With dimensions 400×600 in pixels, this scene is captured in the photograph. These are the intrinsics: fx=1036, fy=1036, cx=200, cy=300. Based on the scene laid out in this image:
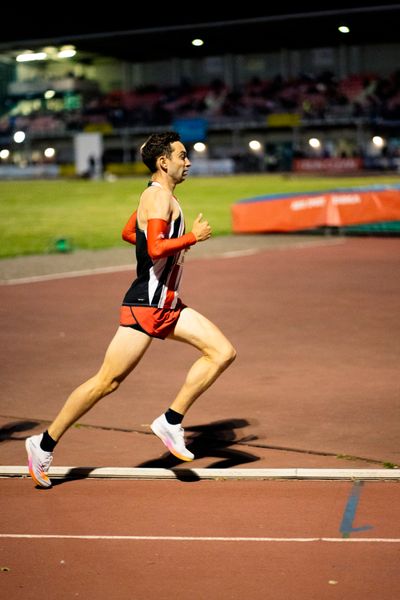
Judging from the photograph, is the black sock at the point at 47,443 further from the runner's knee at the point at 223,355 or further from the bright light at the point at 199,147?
the bright light at the point at 199,147

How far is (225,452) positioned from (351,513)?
5.14ft

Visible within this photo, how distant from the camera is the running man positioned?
240 inches

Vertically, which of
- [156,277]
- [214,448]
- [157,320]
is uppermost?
[156,277]

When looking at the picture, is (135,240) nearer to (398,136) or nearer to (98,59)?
(398,136)

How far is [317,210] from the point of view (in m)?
25.4

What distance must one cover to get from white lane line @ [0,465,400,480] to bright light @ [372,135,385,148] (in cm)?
6421

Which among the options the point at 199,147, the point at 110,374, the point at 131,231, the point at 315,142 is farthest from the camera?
the point at 199,147

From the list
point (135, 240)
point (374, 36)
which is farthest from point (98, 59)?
point (135, 240)

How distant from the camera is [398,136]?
71.6 m

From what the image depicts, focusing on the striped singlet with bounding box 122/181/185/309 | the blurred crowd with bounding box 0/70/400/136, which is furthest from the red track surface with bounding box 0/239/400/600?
the blurred crowd with bounding box 0/70/400/136

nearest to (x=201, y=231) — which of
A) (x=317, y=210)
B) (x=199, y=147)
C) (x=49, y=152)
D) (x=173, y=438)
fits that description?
(x=173, y=438)

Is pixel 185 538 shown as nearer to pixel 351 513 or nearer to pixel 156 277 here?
pixel 351 513

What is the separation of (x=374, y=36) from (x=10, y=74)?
1324 inches

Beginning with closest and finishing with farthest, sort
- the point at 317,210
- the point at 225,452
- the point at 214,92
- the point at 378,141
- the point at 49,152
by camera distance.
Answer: the point at 225,452 → the point at 317,210 → the point at 378,141 → the point at 49,152 → the point at 214,92
